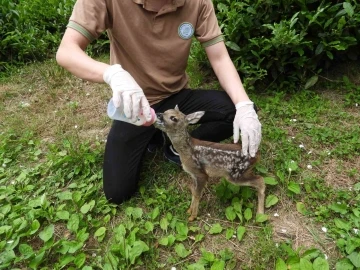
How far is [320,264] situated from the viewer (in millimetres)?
2484

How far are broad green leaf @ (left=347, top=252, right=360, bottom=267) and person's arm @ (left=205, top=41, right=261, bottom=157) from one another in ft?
3.43

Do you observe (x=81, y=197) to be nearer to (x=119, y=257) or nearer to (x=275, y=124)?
(x=119, y=257)

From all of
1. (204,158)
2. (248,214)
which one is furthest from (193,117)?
(248,214)

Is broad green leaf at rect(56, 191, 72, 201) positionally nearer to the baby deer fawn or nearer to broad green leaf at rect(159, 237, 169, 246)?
broad green leaf at rect(159, 237, 169, 246)

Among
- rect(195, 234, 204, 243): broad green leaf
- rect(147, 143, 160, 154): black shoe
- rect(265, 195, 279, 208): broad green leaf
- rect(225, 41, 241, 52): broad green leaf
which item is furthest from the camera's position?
rect(225, 41, 241, 52): broad green leaf

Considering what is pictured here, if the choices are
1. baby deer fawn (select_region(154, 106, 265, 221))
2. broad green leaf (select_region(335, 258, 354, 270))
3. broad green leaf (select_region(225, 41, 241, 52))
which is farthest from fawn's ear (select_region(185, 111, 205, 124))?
broad green leaf (select_region(225, 41, 241, 52))

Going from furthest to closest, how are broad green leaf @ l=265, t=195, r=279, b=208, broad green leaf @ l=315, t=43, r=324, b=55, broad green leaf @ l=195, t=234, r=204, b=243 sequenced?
broad green leaf @ l=315, t=43, r=324, b=55, broad green leaf @ l=265, t=195, r=279, b=208, broad green leaf @ l=195, t=234, r=204, b=243

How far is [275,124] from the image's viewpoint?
13.5 feet

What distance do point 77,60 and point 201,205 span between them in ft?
5.65

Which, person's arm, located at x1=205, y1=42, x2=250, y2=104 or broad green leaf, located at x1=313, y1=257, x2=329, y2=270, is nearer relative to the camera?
broad green leaf, located at x1=313, y1=257, x2=329, y2=270

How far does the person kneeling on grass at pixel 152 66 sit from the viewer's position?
9.47 ft

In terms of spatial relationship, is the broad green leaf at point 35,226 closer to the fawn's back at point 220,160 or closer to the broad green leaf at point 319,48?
the fawn's back at point 220,160

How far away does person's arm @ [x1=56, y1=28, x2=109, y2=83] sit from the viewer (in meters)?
2.81

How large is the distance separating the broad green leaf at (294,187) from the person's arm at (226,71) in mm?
940
